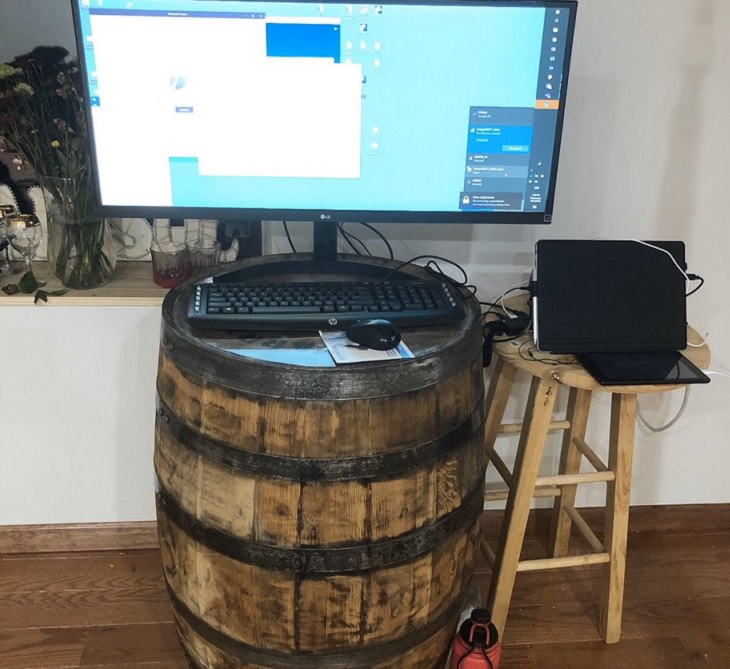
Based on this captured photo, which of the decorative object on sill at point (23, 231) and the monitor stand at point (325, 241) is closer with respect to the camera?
the monitor stand at point (325, 241)

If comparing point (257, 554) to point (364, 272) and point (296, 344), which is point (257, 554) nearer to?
point (296, 344)

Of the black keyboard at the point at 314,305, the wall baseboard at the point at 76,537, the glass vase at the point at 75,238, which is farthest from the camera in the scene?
the wall baseboard at the point at 76,537

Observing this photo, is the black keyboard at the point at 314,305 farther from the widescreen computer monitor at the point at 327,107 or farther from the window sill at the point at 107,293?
the window sill at the point at 107,293

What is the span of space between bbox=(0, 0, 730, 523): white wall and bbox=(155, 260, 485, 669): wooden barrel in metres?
0.46

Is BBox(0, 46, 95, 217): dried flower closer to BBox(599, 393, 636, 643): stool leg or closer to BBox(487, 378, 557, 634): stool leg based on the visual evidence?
A: BBox(487, 378, 557, 634): stool leg

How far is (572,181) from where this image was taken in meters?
1.65

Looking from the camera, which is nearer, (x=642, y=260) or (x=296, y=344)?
(x=296, y=344)

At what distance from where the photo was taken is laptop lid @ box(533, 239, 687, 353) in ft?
4.59

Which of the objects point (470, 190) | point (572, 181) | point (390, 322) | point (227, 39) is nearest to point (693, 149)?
point (572, 181)

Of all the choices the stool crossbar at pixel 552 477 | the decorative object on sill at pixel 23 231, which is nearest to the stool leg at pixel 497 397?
the stool crossbar at pixel 552 477

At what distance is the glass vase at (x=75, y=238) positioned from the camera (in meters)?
1.51

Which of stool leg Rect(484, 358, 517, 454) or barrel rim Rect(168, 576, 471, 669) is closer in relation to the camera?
barrel rim Rect(168, 576, 471, 669)

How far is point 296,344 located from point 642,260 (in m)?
0.72

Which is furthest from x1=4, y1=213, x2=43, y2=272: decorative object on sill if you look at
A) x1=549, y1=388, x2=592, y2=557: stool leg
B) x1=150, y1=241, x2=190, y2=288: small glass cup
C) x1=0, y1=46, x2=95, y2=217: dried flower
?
x1=549, y1=388, x2=592, y2=557: stool leg
